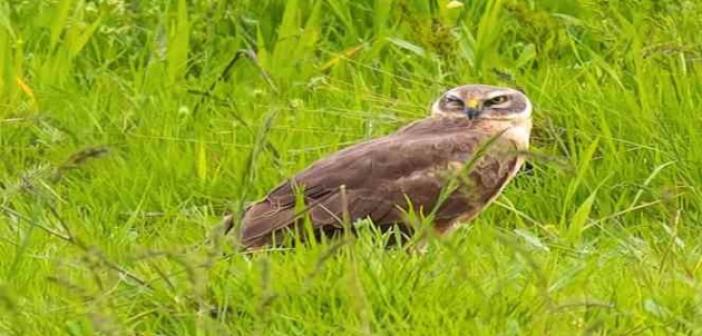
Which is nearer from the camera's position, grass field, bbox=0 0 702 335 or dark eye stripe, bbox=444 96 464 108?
grass field, bbox=0 0 702 335

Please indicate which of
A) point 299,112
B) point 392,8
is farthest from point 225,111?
point 392,8

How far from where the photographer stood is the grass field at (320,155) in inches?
208

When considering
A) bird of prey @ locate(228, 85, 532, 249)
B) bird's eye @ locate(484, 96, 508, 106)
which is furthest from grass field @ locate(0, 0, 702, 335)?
bird's eye @ locate(484, 96, 508, 106)

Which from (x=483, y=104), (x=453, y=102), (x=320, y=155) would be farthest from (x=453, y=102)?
(x=320, y=155)

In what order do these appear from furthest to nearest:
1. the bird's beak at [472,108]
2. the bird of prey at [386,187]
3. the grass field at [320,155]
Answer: the bird's beak at [472,108] < the bird of prey at [386,187] < the grass field at [320,155]

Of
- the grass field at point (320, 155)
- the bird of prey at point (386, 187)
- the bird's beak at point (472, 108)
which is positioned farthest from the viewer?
the bird's beak at point (472, 108)

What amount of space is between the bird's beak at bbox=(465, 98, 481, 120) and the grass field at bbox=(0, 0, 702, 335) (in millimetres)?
306

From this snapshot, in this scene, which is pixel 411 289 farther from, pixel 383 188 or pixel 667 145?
pixel 667 145

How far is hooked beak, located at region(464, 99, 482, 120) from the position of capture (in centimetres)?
691

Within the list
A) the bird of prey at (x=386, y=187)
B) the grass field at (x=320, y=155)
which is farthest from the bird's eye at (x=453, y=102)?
the grass field at (x=320, y=155)

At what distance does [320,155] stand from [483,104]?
63cm

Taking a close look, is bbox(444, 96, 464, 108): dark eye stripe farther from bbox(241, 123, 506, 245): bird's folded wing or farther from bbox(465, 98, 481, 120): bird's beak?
bbox(241, 123, 506, 245): bird's folded wing

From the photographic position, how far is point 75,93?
7.82 meters

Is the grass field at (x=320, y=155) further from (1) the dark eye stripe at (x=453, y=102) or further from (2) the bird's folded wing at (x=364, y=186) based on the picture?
(1) the dark eye stripe at (x=453, y=102)
